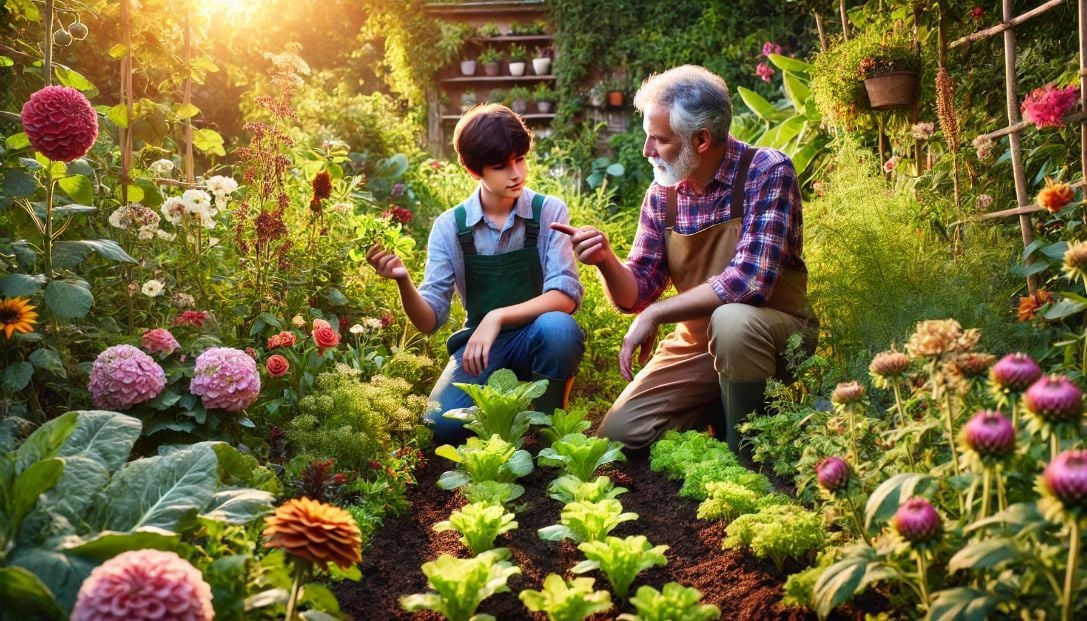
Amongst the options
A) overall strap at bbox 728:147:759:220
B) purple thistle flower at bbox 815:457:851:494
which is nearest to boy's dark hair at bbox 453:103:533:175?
overall strap at bbox 728:147:759:220

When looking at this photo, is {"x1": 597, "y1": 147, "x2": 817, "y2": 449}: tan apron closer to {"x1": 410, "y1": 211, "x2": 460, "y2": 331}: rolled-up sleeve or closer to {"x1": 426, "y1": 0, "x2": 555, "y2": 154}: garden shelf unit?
{"x1": 410, "y1": 211, "x2": 460, "y2": 331}: rolled-up sleeve

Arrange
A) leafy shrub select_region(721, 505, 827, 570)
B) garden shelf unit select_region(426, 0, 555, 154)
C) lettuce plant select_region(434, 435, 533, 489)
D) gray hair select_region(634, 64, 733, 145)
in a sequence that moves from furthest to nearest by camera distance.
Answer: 1. garden shelf unit select_region(426, 0, 555, 154)
2. gray hair select_region(634, 64, 733, 145)
3. lettuce plant select_region(434, 435, 533, 489)
4. leafy shrub select_region(721, 505, 827, 570)

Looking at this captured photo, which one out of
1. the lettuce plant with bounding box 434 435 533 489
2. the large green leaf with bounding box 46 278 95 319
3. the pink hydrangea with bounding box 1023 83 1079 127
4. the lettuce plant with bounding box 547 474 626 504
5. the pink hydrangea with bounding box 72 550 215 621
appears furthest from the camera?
the pink hydrangea with bounding box 1023 83 1079 127

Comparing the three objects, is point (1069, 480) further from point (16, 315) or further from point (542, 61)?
point (542, 61)

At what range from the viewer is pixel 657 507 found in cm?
268

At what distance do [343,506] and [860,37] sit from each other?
3158mm

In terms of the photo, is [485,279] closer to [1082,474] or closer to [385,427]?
[385,427]

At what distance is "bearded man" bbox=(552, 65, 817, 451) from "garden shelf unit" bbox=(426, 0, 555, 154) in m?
6.97

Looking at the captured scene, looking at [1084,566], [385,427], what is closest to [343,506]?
[385,427]

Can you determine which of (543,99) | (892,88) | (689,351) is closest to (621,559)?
(689,351)

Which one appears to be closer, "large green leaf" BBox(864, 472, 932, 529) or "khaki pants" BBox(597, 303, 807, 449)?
"large green leaf" BBox(864, 472, 932, 529)

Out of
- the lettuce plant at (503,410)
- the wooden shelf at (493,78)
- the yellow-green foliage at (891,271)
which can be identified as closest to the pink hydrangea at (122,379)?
the lettuce plant at (503,410)

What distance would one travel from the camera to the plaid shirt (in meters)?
3.02

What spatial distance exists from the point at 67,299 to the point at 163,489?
2.66ft
